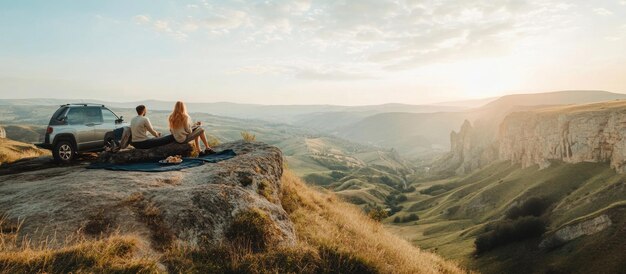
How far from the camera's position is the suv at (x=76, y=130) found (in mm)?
18078

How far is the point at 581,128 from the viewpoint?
118750 millimetres

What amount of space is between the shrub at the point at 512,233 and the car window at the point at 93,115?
8391 cm

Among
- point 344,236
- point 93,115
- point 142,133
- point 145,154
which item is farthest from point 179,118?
point 344,236

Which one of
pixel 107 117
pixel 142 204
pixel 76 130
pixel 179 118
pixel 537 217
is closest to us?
pixel 142 204

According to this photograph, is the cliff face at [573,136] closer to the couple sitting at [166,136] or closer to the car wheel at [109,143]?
the couple sitting at [166,136]

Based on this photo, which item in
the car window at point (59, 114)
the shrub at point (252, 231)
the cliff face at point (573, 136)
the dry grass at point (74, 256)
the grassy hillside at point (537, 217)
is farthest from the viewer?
the cliff face at point (573, 136)

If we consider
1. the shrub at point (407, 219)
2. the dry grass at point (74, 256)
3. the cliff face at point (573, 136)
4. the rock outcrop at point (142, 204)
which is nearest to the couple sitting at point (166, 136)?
the rock outcrop at point (142, 204)

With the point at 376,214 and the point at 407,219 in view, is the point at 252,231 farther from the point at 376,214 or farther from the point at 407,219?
the point at 407,219

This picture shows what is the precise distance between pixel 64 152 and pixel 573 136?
14182 cm

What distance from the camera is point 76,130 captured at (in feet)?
61.8

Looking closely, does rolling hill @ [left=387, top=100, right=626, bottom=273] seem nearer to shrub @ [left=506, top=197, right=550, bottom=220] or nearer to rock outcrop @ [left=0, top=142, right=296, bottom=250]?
shrub @ [left=506, top=197, right=550, bottom=220]

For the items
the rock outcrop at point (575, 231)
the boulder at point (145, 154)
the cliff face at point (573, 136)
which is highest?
the boulder at point (145, 154)

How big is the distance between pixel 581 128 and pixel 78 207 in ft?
470

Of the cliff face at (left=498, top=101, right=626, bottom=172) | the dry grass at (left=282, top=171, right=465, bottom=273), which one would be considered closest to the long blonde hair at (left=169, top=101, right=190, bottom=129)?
the dry grass at (left=282, top=171, right=465, bottom=273)
